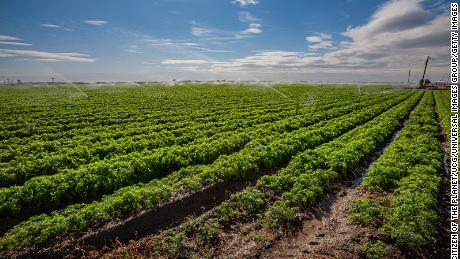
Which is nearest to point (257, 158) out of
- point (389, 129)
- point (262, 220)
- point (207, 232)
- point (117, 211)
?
point (262, 220)

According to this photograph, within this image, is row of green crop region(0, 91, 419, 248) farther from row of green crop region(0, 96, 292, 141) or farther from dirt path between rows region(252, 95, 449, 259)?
row of green crop region(0, 96, 292, 141)

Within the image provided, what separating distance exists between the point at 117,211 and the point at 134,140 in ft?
29.4

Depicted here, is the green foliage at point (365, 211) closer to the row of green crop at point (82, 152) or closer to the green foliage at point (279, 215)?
the green foliage at point (279, 215)

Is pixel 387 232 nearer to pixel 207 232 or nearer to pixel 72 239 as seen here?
pixel 207 232

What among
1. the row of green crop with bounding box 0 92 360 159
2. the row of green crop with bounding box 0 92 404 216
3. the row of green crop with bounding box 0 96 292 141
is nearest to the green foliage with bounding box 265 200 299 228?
the row of green crop with bounding box 0 92 404 216

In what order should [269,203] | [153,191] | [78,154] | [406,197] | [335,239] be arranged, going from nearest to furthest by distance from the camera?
[335,239] < [406,197] < [153,191] < [269,203] < [78,154]

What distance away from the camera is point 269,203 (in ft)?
32.0

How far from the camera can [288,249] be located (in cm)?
746

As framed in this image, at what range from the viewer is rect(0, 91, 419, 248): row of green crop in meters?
7.50

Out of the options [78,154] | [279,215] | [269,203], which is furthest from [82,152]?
[279,215]

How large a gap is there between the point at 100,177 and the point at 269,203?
6.85 metres

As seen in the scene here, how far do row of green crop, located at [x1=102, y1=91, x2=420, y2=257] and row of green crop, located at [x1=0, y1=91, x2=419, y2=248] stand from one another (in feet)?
4.11

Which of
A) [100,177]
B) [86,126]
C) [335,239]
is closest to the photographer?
[335,239]

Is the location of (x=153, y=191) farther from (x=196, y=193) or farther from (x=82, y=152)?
(x=82, y=152)
